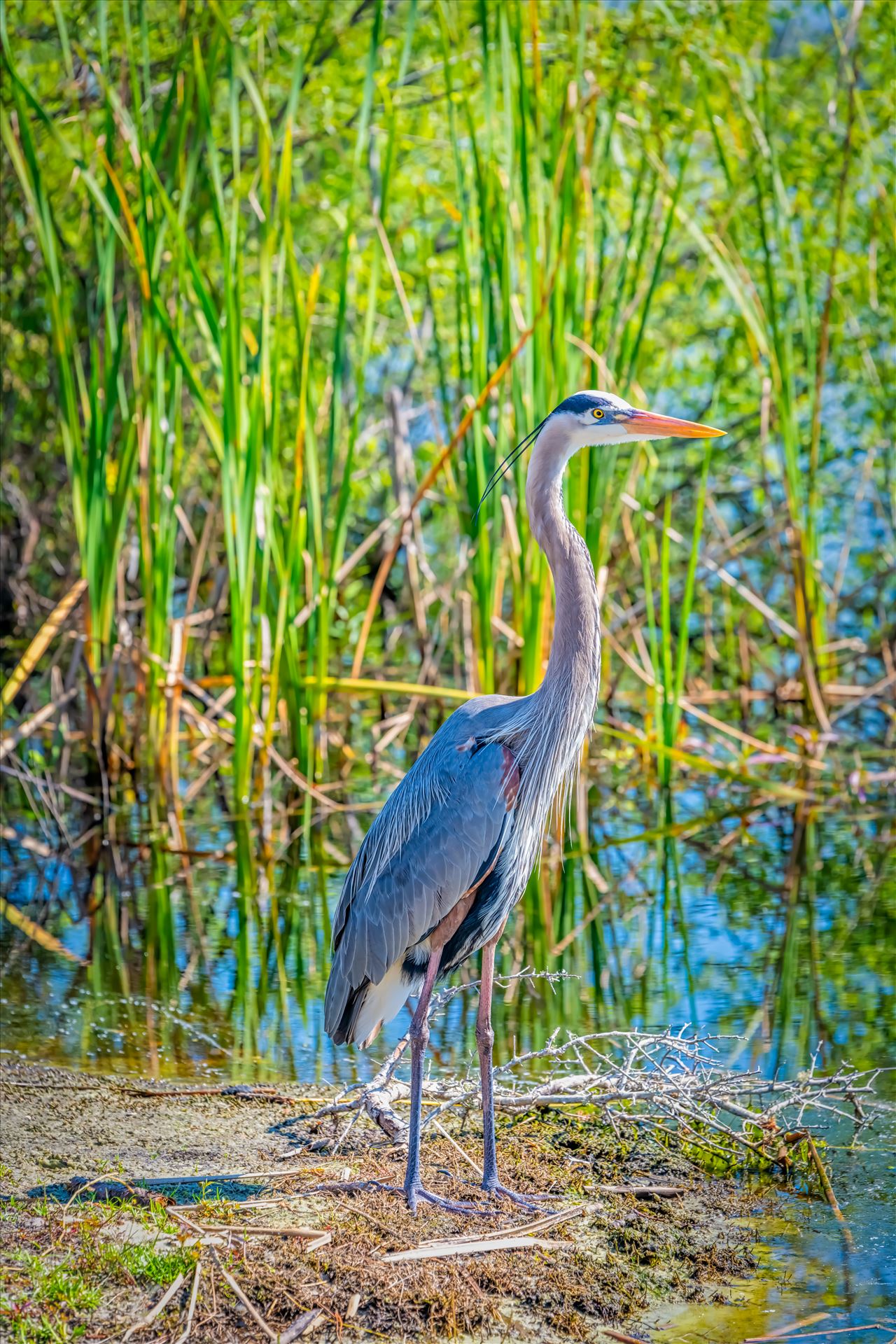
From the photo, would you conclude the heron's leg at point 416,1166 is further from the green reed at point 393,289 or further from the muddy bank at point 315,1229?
the green reed at point 393,289

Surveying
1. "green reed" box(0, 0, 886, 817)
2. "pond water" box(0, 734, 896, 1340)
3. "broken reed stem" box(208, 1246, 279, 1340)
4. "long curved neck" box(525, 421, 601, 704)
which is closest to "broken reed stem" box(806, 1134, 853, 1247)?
"pond water" box(0, 734, 896, 1340)

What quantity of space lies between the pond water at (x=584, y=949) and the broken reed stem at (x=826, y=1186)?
0.10ft

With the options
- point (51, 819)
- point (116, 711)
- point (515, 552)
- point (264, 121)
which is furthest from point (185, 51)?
point (51, 819)

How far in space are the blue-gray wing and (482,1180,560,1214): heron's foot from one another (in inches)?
21.0

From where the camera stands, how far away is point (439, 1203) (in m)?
3.15

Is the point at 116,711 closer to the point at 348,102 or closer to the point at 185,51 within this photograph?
the point at 185,51

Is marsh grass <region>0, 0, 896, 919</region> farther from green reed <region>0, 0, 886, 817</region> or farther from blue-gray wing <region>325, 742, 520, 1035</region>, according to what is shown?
blue-gray wing <region>325, 742, 520, 1035</region>

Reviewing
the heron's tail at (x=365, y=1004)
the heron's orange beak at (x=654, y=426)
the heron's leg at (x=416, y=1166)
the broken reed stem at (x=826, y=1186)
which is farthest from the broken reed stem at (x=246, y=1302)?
the heron's orange beak at (x=654, y=426)

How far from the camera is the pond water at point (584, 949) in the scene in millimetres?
3479

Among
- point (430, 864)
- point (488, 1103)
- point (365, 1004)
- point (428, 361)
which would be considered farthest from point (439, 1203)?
point (428, 361)

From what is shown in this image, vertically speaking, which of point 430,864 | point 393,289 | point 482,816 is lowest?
point 430,864

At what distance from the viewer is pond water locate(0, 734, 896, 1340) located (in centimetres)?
348

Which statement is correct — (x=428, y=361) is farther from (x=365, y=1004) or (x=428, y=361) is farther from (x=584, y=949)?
(x=365, y=1004)

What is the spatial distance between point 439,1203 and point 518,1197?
18 centimetres
